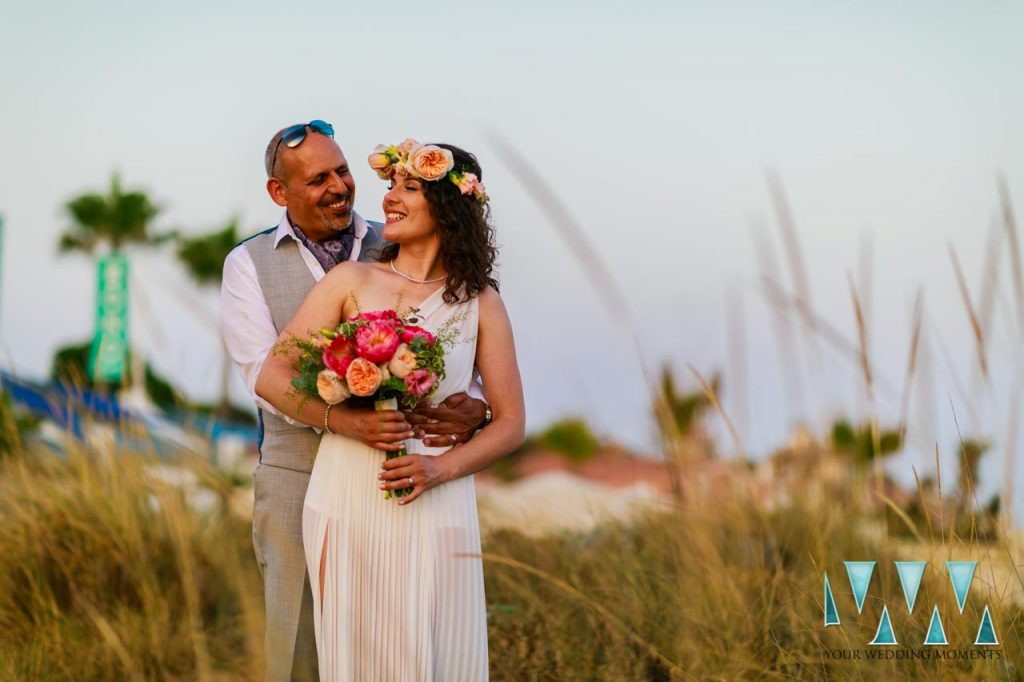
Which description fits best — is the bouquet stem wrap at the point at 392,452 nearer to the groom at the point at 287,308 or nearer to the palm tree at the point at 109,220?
the groom at the point at 287,308

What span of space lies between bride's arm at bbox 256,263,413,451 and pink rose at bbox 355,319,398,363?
318mm

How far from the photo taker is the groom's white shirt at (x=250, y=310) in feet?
14.6

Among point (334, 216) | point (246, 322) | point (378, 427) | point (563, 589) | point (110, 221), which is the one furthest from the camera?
point (110, 221)

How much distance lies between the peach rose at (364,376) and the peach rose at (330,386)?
9 centimetres

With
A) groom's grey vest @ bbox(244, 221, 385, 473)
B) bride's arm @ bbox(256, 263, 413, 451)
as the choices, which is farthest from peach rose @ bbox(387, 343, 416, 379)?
groom's grey vest @ bbox(244, 221, 385, 473)

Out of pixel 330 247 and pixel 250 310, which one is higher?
pixel 330 247

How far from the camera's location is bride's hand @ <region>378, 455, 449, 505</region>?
3896 mm

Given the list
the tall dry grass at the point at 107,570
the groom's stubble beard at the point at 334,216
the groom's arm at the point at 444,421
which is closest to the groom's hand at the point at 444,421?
the groom's arm at the point at 444,421

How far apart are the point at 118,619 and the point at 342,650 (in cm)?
289

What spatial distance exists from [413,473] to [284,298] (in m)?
1.12

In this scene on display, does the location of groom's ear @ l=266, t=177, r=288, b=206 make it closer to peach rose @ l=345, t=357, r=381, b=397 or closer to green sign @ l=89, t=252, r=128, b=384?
peach rose @ l=345, t=357, r=381, b=397

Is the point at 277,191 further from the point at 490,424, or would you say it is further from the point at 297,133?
the point at 490,424

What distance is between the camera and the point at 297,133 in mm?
4727

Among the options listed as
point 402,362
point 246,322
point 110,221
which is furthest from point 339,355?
point 110,221
